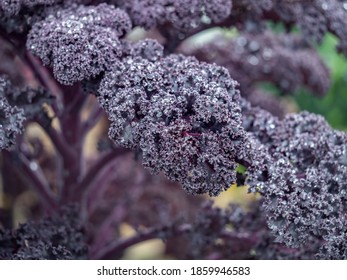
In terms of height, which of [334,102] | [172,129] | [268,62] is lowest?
[334,102]

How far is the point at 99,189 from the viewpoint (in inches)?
60.4

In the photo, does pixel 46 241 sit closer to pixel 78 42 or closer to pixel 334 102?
pixel 78 42

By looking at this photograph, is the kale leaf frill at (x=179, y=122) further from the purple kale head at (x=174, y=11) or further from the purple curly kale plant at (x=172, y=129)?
the purple kale head at (x=174, y=11)

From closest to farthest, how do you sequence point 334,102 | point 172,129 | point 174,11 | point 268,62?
point 172,129, point 174,11, point 268,62, point 334,102

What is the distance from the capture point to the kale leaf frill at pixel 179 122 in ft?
2.96

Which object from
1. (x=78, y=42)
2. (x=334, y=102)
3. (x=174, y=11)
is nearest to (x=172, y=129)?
(x=78, y=42)

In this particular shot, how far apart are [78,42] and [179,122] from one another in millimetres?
229

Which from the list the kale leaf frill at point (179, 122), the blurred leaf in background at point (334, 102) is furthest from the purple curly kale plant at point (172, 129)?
the blurred leaf in background at point (334, 102)

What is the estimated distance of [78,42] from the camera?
974 millimetres

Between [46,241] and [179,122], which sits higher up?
[179,122]

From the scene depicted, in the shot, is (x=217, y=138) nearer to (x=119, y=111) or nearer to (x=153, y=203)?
(x=119, y=111)
